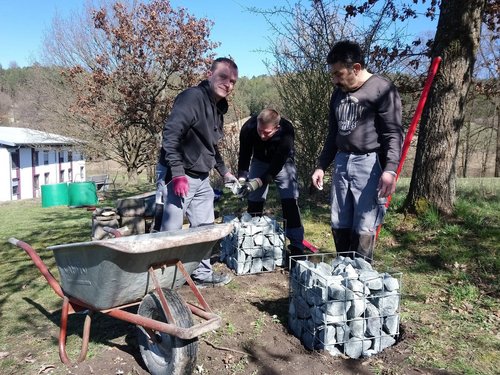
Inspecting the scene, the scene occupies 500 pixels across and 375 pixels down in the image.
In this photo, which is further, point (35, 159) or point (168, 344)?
point (35, 159)

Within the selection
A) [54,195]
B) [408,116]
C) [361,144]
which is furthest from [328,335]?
[54,195]

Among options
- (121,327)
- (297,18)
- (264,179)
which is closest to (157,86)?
(297,18)

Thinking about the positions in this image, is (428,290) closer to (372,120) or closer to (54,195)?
(372,120)

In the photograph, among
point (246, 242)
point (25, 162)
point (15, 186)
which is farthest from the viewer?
point (25, 162)

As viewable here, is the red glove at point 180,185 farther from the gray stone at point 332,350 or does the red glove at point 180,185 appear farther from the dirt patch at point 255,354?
the gray stone at point 332,350

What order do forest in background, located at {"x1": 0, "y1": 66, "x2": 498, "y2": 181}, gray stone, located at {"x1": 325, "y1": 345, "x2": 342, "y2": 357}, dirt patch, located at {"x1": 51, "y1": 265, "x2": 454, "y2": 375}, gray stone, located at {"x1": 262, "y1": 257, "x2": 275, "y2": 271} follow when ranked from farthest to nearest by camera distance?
1. forest in background, located at {"x1": 0, "y1": 66, "x2": 498, "y2": 181}
2. gray stone, located at {"x1": 262, "y1": 257, "x2": 275, "y2": 271}
3. gray stone, located at {"x1": 325, "y1": 345, "x2": 342, "y2": 357}
4. dirt patch, located at {"x1": 51, "y1": 265, "x2": 454, "y2": 375}

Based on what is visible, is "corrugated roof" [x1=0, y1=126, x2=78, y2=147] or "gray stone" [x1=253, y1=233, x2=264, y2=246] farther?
"corrugated roof" [x1=0, y1=126, x2=78, y2=147]

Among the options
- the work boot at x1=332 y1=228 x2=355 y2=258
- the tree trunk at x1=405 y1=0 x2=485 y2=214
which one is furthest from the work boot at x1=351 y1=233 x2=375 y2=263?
the tree trunk at x1=405 y1=0 x2=485 y2=214

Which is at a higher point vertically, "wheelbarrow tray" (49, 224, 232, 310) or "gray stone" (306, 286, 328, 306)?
"wheelbarrow tray" (49, 224, 232, 310)

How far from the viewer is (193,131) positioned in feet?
10.6

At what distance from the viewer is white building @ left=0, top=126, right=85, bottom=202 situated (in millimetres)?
23906

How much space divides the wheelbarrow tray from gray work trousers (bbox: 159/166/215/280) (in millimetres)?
797

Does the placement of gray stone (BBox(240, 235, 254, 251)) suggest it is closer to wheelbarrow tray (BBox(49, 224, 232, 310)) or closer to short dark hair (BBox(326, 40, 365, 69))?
wheelbarrow tray (BBox(49, 224, 232, 310))

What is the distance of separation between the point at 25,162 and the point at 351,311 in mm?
31364
